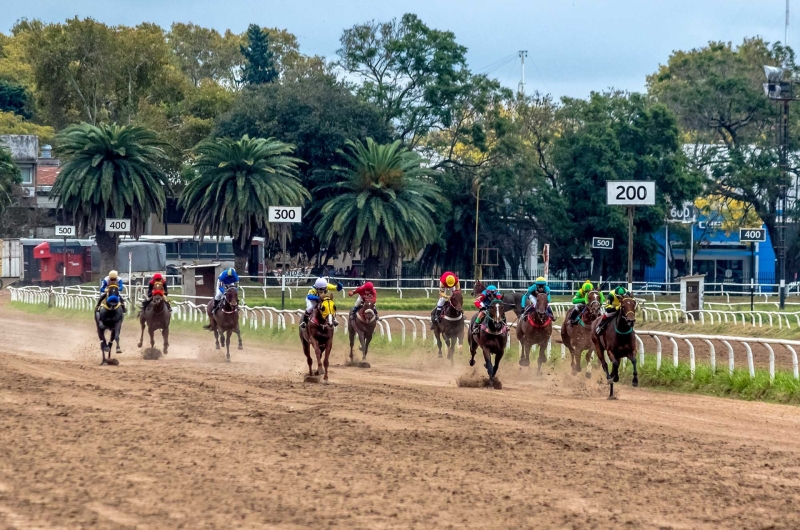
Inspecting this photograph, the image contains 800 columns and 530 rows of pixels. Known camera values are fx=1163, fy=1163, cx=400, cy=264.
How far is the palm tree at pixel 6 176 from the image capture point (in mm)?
69875

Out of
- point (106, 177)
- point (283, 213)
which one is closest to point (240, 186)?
point (106, 177)

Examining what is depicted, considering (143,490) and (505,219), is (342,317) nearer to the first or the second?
(143,490)

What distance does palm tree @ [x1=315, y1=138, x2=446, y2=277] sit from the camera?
5369 cm

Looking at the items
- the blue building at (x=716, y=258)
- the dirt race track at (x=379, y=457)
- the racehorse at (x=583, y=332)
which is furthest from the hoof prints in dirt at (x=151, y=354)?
the blue building at (x=716, y=258)

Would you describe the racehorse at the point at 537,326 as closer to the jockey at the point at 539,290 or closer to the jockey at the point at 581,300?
the jockey at the point at 539,290

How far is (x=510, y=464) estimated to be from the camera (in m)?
10.2

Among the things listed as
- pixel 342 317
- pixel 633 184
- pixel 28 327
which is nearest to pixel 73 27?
pixel 28 327

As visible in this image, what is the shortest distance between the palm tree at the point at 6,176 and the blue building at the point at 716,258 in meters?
38.5

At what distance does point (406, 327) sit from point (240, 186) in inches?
777

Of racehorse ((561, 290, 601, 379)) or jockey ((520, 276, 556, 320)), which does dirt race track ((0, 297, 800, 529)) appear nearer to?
racehorse ((561, 290, 601, 379))

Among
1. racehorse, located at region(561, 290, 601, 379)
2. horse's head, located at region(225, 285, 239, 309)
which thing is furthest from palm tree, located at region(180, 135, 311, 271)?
racehorse, located at region(561, 290, 601, 379)

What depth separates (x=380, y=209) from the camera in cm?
5359

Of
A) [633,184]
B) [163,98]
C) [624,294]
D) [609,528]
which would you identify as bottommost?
[609,528]

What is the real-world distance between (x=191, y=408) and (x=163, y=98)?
7262 cm
